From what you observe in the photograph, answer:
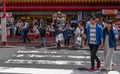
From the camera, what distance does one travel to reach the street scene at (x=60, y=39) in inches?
477

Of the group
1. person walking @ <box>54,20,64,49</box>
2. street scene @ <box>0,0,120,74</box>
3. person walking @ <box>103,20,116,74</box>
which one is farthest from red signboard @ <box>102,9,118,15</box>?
person walking @ <box>103,20,116,74</box>

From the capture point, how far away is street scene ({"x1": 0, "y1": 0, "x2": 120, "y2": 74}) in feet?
39.8

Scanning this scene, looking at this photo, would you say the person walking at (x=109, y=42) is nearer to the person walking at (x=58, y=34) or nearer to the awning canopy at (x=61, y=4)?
the person walking at (x=58, y=34)

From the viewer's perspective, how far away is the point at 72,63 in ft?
48.2

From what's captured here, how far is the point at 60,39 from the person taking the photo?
70.0 ft

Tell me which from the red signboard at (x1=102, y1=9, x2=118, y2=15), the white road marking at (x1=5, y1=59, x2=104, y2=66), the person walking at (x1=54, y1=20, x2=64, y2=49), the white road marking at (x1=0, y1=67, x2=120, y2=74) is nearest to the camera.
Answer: the white road marking at (x1=0, y1=67, x2=120, y2=74)

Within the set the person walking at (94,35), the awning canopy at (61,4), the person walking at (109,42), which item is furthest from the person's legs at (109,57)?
the awning canopy at (61,4)

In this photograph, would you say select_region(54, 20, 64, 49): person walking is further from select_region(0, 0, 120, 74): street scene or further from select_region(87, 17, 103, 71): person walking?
select_region(87, 17, 103, 71): person walking

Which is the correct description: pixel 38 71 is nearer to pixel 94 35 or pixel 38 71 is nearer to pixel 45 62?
pixel 94 35

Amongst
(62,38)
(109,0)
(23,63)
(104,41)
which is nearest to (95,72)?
(104,41)

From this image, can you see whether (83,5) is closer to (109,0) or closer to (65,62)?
(109,0)

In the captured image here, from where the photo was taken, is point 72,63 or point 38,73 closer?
point 38,73

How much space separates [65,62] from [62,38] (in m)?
6.65

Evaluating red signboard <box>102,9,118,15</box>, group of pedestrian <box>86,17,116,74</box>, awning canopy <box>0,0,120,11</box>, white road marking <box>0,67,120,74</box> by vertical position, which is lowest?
white road marking <box>0,67,120,74</box>
